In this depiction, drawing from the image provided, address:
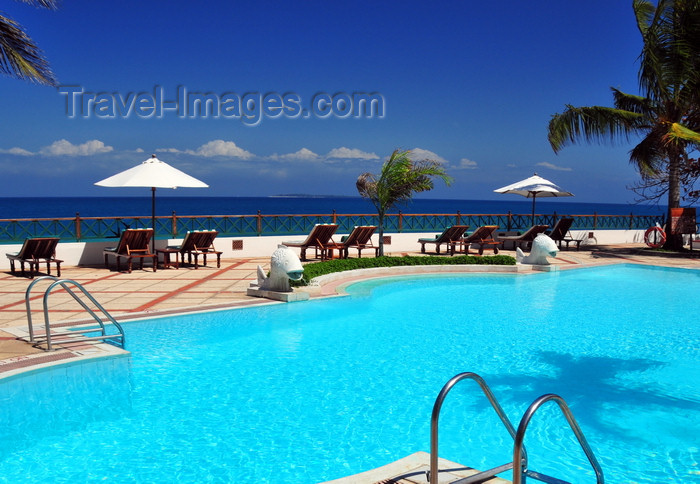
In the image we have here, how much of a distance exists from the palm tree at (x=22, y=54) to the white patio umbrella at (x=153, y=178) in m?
2.63

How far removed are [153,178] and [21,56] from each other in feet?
11.5

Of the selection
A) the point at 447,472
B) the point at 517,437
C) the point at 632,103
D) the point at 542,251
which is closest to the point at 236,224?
the point at 542,251

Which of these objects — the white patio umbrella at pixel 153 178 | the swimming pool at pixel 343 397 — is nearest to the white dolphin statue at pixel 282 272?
the swimming pool at pixel 343 397

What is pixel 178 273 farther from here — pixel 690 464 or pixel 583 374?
pixel 690 464

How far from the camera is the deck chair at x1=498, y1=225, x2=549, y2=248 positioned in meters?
17.4

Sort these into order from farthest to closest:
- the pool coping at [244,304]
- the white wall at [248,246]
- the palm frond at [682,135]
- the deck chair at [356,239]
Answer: the palm frond at [682,135] → the deck chair at [356,239] → the white wall at [248,246] → the pool coping at [244,304]

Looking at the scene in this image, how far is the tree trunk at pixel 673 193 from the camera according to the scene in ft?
59.2

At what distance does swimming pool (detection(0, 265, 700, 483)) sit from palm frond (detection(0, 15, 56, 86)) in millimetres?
5493

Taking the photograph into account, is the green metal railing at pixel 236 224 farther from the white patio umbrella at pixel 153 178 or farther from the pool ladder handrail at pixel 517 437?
the pool ladder handrail at pixel 517 437

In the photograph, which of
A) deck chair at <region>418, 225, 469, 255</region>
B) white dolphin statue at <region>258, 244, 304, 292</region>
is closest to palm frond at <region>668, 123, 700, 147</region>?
deck chair at <region>418, 225, 469, 255</region>

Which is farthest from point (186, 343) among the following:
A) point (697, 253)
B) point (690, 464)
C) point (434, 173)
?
point (697, 253)

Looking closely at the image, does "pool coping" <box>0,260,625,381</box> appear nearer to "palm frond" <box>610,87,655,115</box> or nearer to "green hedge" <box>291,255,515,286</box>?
"green hedge" <box>291,255,515,286</box>

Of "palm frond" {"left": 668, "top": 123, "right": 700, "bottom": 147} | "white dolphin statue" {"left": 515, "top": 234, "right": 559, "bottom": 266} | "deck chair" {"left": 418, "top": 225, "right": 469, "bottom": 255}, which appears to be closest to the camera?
"white dolphin statue" {"left": 515, "top": 234, "right": 559, "bottom": 266}

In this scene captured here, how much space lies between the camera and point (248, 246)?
51.2 feet
